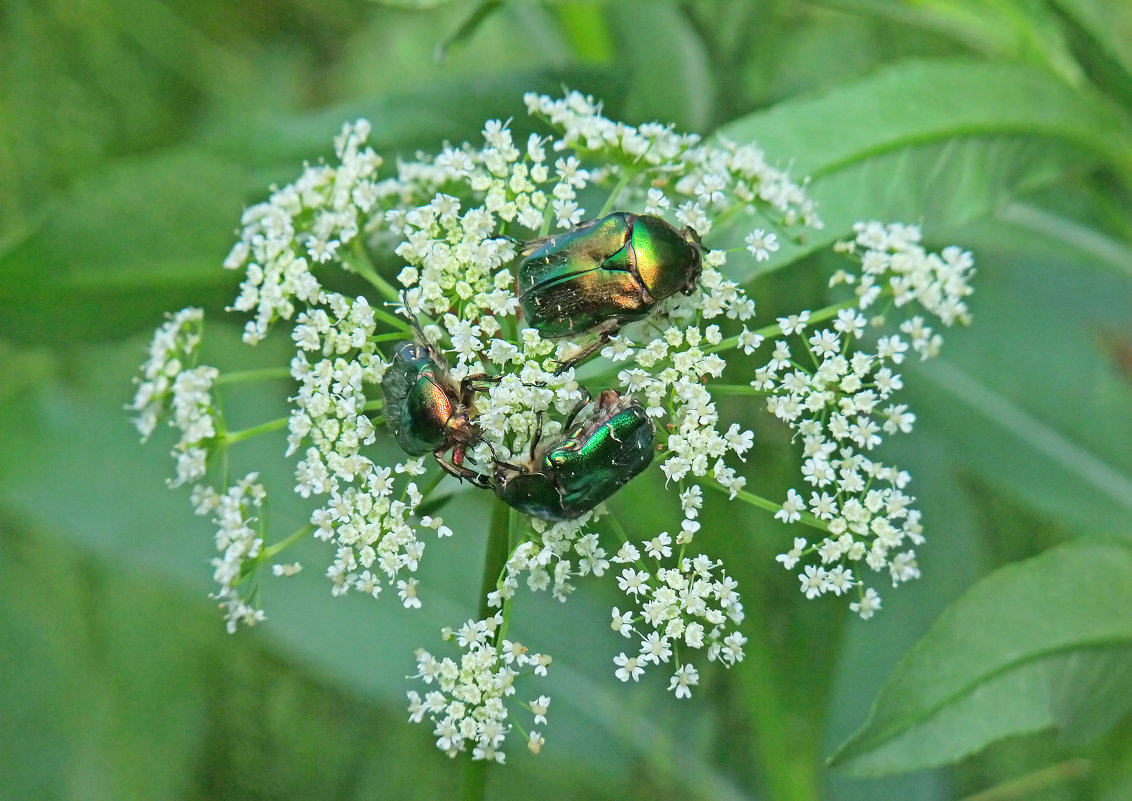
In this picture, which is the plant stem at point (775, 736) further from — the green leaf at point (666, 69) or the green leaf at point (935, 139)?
the green leaf at point (666, 69)

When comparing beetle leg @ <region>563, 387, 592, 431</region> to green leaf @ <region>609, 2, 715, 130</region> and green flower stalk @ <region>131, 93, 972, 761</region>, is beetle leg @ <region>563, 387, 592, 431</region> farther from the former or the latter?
green leaf @ <region>609, 2, 715, 130</region>

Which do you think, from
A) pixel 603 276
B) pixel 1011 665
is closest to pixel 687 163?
pixel 603 276

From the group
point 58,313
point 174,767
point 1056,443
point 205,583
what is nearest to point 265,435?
point 205,583

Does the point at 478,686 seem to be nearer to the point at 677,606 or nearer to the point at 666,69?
the point at 677,606

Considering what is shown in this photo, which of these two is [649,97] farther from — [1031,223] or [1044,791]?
[1044,791]

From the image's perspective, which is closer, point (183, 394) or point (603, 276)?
point (603, 276)

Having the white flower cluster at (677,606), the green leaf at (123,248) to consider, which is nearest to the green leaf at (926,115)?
the white flower cluster at (677,606)
